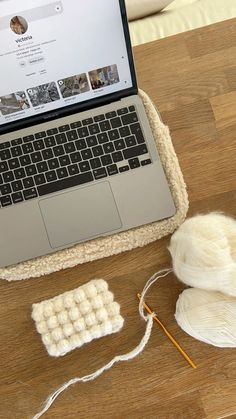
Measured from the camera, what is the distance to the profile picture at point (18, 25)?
54 cm

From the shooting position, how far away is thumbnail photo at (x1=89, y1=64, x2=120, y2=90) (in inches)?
24.4

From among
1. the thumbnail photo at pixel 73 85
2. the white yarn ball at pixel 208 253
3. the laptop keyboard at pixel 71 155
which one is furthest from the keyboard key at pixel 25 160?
the white yarn ball at pixel 208 253

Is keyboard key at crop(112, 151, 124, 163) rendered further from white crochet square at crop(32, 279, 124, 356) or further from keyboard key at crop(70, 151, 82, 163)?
white crochet square at crop(32, 279, 124, 356)

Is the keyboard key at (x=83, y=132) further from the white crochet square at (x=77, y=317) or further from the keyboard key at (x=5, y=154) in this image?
the white crochet square at (x=77, y=317)

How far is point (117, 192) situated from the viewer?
0.66 meters

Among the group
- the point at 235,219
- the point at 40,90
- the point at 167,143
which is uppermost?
the point at 40,90

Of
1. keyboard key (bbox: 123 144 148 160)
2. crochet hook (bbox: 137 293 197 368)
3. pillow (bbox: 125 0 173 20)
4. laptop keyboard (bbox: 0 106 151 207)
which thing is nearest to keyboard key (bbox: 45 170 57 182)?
laptop keyboard (bbox: 0 106 151 207)

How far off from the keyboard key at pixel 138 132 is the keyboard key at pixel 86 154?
0.07m

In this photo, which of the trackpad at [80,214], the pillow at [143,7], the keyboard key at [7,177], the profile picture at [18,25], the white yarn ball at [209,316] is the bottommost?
the white yarn ball at [209,316]

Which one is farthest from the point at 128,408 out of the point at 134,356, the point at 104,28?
the point at 104,28

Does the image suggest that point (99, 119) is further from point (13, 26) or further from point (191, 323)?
point (191, 323)

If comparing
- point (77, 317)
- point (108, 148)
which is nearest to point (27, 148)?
point (108, 148)

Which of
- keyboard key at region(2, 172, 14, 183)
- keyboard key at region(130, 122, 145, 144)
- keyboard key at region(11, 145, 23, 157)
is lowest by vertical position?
keyboard key at region(2, 172, 14, 183)

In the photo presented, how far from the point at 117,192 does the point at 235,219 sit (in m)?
0.17
